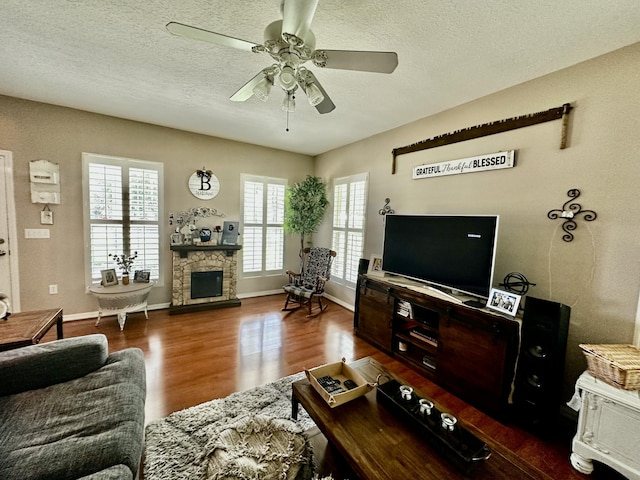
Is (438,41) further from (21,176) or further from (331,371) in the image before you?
(21,176)

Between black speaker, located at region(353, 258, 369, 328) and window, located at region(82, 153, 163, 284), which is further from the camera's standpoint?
window, located at region(82, 153, 163, 284)

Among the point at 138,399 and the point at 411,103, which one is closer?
the point at 138,399

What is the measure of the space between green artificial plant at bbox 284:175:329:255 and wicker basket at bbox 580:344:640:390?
150 inches

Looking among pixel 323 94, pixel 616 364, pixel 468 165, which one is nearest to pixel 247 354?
pixel 323 94

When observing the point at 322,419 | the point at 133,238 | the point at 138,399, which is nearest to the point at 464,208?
the point at 322,419

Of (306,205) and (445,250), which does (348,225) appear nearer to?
(306,205)

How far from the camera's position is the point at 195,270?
417 cm

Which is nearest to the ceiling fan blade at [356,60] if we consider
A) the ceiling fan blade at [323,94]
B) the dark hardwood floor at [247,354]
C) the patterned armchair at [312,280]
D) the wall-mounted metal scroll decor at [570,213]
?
the ceiling fan blade at [323,94]

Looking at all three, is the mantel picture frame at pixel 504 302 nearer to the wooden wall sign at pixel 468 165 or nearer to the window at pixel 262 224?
the wooden wall sign at pixel 468 165

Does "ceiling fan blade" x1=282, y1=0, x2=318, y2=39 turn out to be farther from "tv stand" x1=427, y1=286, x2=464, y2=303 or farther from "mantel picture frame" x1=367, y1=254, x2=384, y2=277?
"mantel picture frame" x1=367, y1=254, x2=384, y2=277

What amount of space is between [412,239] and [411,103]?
4.82ft

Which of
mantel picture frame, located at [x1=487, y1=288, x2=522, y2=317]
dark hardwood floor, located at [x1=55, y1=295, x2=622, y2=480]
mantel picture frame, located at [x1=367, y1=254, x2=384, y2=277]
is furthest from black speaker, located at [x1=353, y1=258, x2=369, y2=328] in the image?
mantel picture frame, located at [x1=487, y1=288, x2=522, y2=317]

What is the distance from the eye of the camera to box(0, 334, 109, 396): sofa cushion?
1.48 meters

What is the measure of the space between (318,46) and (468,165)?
1849mm
